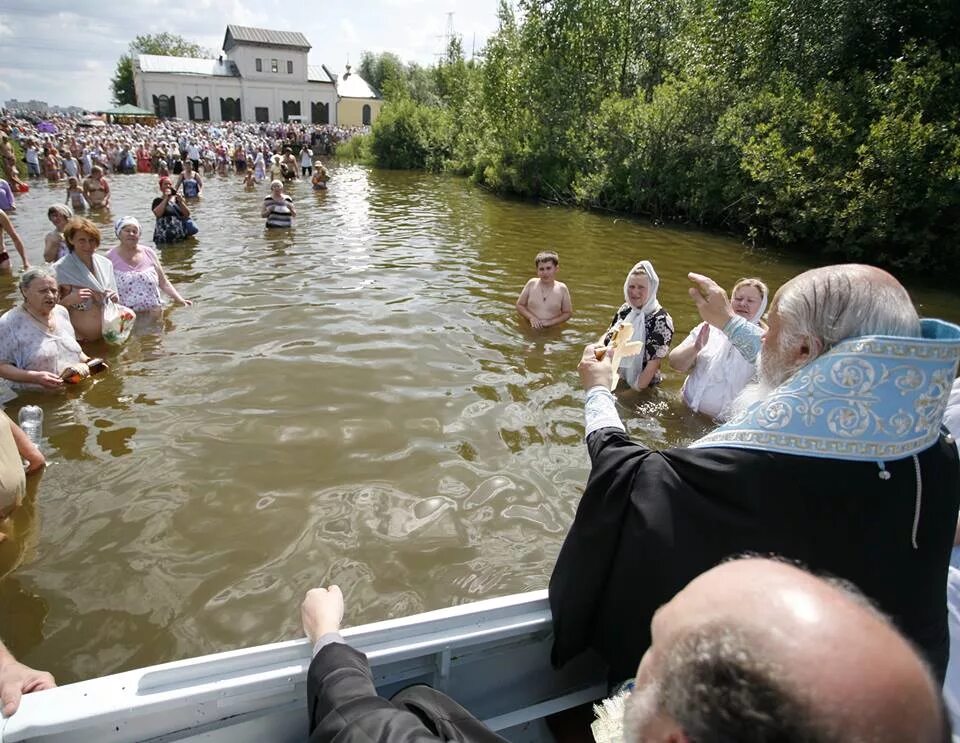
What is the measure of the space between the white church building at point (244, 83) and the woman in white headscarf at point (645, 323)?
73.7 m

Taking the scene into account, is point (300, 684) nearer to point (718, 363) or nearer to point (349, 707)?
point (349, 707)

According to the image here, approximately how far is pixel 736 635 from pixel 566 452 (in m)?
4.46

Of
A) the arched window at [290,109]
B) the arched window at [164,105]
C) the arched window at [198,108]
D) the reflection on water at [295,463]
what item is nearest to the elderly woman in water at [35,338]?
the reflection on water at [295,463]

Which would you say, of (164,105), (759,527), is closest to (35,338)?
(759,527)

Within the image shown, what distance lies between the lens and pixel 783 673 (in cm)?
72

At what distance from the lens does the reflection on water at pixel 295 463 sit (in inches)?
140

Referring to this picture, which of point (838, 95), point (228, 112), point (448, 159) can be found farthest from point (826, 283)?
point (228, 112)

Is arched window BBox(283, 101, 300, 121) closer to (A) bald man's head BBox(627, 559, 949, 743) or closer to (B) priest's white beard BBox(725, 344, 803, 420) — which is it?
(B) priest's white beard BBox(725, 344, 803, 420)

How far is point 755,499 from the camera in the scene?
1.71m

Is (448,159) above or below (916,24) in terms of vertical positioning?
below

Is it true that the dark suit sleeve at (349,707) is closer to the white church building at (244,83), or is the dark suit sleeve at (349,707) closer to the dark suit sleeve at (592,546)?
the dark suit sleeve at (592,546)

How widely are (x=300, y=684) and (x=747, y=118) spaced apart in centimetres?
1844

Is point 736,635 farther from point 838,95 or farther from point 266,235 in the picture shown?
point 838,95

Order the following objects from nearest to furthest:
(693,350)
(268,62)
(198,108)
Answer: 1. (693,350)
2. (198,108)
3. (268,62)
